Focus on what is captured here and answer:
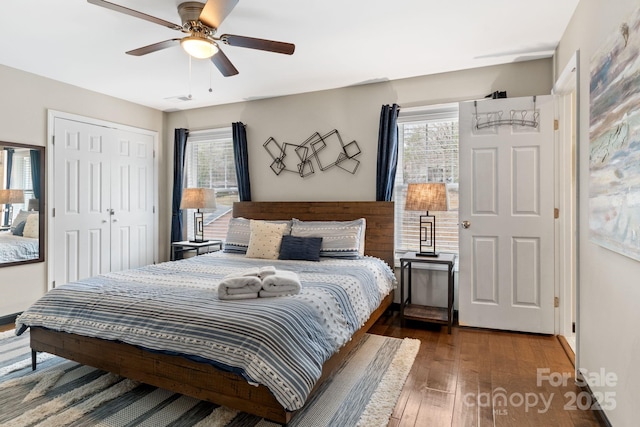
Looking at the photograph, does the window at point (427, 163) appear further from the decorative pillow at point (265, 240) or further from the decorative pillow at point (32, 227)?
the decorative pillow at point (32, 227)

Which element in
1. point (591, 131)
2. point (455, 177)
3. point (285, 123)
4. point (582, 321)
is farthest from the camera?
point (285, 123)

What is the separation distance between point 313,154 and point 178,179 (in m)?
2.17

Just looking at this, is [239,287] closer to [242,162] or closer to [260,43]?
[260,43]

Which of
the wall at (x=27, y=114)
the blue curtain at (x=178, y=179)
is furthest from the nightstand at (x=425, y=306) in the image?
the wall at (x=27, y=114)

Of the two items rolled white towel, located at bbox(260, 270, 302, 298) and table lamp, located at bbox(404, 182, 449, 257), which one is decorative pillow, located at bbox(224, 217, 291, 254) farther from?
rolled white towel, located at bbox(260, 270, 302, 298)

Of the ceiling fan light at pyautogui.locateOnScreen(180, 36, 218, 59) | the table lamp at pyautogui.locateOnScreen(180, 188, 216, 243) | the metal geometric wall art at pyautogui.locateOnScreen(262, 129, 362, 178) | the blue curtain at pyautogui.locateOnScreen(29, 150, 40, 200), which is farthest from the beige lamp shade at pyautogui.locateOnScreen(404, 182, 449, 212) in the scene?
the blue curtain at pyautogui.locateOnScreen(29, 150, 40, 200)

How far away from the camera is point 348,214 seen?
13.7 ft

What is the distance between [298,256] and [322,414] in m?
1.68

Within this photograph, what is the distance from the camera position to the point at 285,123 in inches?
183

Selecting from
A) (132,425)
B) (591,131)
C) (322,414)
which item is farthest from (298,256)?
(591,131)

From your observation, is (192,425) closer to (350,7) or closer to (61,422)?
(61,422)

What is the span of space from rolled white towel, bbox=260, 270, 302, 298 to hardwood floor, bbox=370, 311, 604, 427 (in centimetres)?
92

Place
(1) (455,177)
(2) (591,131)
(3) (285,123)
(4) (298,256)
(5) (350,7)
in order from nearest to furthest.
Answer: (2) (591,131) < (5) (350,7) < (4) (298,256) < (1) (455,177) < (3) (285,123)

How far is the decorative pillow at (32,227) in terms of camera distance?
386cm
